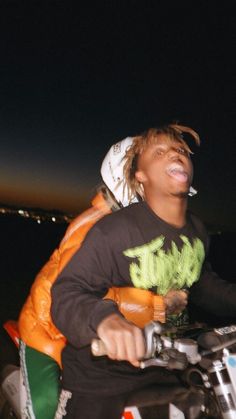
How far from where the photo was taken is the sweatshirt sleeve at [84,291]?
1986mm

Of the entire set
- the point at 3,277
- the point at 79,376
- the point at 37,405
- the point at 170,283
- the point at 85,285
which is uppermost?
the point at 85,285

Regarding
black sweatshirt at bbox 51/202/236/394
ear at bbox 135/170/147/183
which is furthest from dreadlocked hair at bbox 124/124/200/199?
black sweatshirt at bbox 51/202/236/394

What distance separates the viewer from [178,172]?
254 cm

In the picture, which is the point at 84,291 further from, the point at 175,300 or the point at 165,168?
the point at 165,168

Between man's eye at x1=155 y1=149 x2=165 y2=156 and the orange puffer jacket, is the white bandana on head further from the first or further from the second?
man's eye at x1=155 y1=149 x2=165 y2=156

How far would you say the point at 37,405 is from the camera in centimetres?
287

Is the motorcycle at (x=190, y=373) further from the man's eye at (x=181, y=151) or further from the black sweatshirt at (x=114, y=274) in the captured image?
the man's eye at (x=181, y=151)

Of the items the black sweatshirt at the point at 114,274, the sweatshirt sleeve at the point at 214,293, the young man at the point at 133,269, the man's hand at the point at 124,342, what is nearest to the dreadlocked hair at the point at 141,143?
the young man at the point at 133,269

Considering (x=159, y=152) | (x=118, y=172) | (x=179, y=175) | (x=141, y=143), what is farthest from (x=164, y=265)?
(x=118, y=172)

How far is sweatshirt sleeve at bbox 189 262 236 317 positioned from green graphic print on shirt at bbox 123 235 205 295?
216 mm

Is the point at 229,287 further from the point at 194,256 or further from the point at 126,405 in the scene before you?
the point at 126,405

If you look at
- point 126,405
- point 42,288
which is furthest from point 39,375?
point 126,405

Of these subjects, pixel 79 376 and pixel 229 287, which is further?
pixel 229 287

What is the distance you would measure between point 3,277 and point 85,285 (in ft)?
58.6
